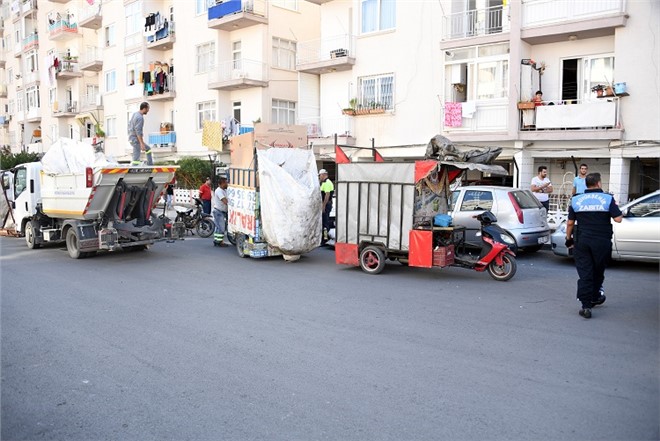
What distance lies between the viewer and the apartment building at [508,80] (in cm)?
1585

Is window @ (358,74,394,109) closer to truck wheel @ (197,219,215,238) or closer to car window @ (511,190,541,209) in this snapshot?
truck wheel @ (197,219,215,238)

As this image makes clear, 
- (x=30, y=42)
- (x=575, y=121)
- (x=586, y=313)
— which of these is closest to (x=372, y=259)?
(x=586, y=313)

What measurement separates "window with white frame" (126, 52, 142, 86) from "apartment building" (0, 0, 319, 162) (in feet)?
0.20

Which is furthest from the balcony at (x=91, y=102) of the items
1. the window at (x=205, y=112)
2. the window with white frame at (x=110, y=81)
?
the window at (x=205, y=112)

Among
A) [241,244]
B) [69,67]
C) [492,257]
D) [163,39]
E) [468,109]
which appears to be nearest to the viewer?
[492,257]

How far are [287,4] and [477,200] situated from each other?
19600 mm

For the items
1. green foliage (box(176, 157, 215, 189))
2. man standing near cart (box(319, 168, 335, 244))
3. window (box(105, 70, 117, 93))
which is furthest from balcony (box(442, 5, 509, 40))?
window (box(105, 70, 117, 93))

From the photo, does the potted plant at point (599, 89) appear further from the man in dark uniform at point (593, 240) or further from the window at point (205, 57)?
the window at point (205, 57)

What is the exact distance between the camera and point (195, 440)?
3957 mm

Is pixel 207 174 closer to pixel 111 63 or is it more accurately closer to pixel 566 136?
pixel 111 63

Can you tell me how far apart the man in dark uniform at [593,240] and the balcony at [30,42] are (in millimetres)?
50699

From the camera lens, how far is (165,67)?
32.3m

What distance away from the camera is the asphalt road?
13.8ft

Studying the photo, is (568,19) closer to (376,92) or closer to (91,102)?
(376,92)
